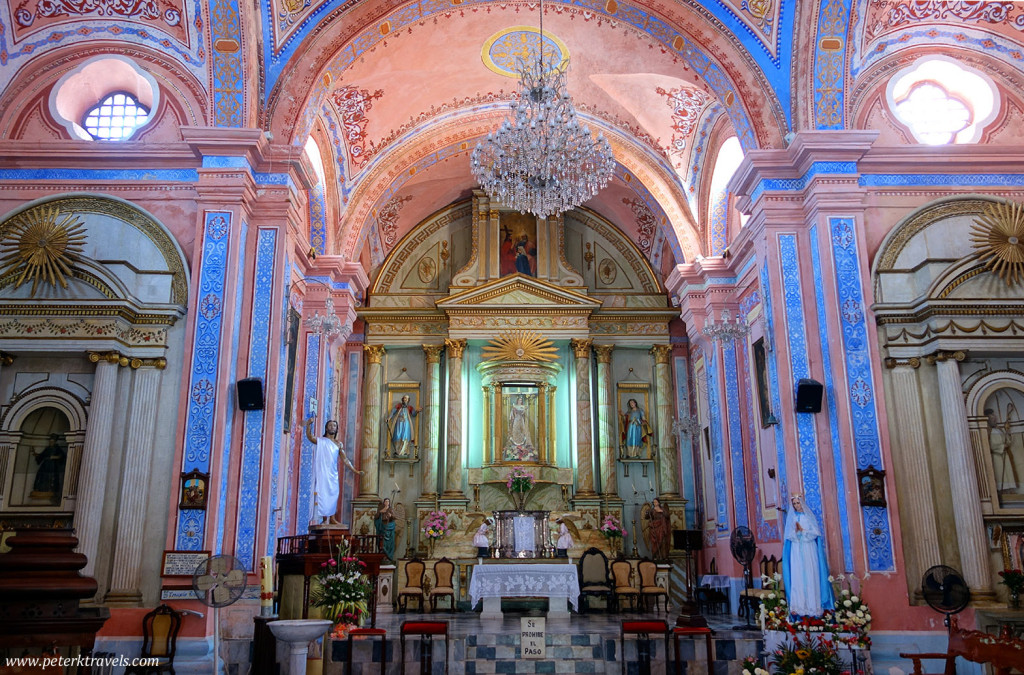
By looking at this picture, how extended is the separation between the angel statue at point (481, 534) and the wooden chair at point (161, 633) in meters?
6.40

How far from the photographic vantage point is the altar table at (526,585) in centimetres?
1134

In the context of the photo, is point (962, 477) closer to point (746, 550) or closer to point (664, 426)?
point (746, 550)

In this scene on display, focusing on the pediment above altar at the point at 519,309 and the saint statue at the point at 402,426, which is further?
the pediment above altar at the point at 519,309

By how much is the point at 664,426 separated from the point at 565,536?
11.0ft

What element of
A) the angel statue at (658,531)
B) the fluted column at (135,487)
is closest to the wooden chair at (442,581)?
the angel statue at (658,531)

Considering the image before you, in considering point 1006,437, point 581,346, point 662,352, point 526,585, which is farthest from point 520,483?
point 1006,437

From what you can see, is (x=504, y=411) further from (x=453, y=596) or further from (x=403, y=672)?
(x=403, y=672)

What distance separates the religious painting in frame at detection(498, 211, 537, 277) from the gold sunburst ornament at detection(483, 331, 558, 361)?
4.77ft

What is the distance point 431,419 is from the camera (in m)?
16.0

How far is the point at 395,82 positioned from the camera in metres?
12.8

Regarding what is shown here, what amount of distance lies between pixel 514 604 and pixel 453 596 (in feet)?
3.37

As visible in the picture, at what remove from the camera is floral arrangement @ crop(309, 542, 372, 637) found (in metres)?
8.03

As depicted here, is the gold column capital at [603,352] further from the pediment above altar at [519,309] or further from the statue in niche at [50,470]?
the statue in niche at [50,470]

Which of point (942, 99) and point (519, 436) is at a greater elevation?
point (942, 99)
